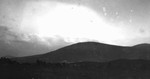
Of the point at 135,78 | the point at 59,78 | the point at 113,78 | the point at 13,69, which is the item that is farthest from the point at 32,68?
the point at 135,78

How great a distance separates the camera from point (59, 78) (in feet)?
330

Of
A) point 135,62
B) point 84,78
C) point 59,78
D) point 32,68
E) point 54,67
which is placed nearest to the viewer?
point 59,78

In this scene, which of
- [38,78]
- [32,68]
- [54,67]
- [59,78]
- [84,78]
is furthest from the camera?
[54,67]

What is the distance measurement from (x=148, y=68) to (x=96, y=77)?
51.6 m

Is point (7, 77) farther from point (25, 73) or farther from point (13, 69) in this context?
point (13, 69)

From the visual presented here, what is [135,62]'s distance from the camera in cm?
16675

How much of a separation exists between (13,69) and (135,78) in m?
67.5

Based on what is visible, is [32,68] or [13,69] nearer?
[13,69]

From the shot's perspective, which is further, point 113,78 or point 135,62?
point 135,62

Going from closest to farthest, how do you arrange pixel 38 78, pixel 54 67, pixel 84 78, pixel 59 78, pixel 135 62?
pixel 38 78 → pixel 59 78 → pixel 84 78 → pixel 54 67 → pixel 135 62

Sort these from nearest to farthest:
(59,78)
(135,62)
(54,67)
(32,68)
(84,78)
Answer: (59,78) → (84,78) → (32,68) → (54,67) → (135,62)

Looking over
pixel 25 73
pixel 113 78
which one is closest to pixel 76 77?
pixel 113 78

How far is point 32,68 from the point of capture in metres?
123

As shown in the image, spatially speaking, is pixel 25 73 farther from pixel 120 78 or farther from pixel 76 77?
pixel 120 78
